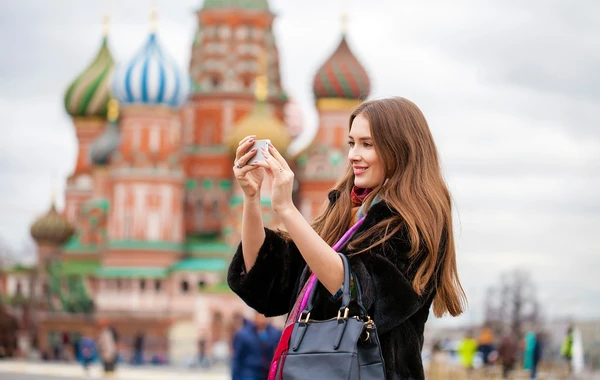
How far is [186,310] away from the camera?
135ft

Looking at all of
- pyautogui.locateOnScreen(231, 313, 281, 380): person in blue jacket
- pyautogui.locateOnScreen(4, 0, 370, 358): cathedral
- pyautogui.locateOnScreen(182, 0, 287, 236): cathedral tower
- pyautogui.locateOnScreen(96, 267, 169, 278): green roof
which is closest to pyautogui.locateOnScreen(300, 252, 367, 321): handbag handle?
pyautogui.locateOnScreen(231, 313, 281, 380): person in blue jacket

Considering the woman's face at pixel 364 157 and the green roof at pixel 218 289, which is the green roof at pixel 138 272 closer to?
the green roof at pixel 218 289

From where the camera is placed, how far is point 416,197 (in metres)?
3.80

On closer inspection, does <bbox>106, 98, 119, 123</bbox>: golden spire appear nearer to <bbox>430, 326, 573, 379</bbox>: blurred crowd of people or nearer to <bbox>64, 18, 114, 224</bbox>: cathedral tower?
<bbox>64, 18, 114, 224</bbox>: cathedral tower

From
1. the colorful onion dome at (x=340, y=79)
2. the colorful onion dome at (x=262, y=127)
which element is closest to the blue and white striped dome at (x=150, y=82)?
the colorful onion dome at (x=262, y=127)

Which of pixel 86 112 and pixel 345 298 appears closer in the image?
pixel 345 298

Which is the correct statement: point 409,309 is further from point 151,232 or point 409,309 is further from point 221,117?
point 221,117

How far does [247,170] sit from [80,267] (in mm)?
41412

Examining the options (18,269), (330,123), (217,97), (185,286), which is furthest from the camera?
(18,269)

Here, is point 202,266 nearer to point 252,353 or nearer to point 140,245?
point 140,245

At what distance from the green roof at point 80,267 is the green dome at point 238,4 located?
9.64m

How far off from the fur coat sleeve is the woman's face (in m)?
0.32

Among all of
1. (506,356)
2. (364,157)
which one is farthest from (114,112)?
(364,157)

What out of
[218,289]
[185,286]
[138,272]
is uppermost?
[138,272]
